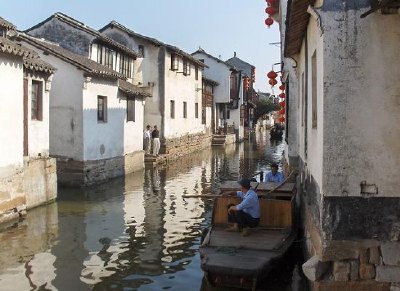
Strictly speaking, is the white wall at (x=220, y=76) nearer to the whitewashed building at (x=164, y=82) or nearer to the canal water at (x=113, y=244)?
the whitewashed building at (x=164, y=82)

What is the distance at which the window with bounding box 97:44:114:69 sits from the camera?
24094 millimetres

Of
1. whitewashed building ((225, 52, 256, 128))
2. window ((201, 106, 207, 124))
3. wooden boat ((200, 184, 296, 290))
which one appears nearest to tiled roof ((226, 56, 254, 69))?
whitewashed building ((225, 52, 256, 128))

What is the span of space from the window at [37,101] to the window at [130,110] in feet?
28.5

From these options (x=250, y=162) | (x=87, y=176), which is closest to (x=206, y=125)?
(x=250, y=162)

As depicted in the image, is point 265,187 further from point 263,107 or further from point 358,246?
point 263,107

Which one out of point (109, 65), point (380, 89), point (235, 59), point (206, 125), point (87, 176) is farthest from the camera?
point (235, 59)

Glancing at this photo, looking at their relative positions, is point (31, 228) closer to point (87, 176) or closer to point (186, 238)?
point (186, 238)

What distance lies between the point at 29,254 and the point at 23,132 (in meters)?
4.94

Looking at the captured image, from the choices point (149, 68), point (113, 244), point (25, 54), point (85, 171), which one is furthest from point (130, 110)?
point (113, 244)

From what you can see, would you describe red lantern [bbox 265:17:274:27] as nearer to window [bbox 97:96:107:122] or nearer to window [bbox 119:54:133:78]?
window [bbox 97:96:107:122]

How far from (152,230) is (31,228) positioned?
119 inches

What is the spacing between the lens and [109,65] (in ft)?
82.3

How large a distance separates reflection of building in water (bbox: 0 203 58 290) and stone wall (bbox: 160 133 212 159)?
1653 cm

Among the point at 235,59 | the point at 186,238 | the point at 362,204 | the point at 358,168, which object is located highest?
the point at 235,59
